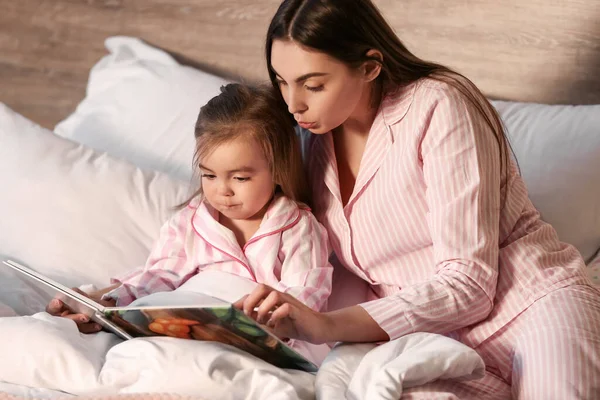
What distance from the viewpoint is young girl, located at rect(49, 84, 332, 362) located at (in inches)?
60.2

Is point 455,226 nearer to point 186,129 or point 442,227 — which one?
point 442,227

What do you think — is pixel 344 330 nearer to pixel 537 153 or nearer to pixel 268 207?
pixel 268 207

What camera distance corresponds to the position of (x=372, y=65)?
146 centimetres

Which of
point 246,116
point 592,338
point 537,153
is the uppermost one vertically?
point 246,116

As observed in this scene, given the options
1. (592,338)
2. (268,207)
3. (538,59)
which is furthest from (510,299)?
(538,59)

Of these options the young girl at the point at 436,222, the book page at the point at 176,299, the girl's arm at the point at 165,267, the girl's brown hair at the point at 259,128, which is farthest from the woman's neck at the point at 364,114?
the book page at the point at 176,299

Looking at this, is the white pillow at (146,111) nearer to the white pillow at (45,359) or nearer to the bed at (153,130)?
the bed at (153,130)

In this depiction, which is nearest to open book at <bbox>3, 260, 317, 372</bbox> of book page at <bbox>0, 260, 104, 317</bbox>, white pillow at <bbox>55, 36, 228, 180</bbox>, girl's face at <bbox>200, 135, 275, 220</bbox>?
book page at <bbox>0, 260, 104, 317</bbox>

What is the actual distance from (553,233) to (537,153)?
15.4 inches

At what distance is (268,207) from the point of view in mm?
1625

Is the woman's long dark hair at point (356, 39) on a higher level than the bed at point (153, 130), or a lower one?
higher

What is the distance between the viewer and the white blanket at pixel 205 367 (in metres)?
1.17

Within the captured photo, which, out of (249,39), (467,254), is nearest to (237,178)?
(467,254)

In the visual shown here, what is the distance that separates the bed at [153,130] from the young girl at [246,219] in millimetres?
159
